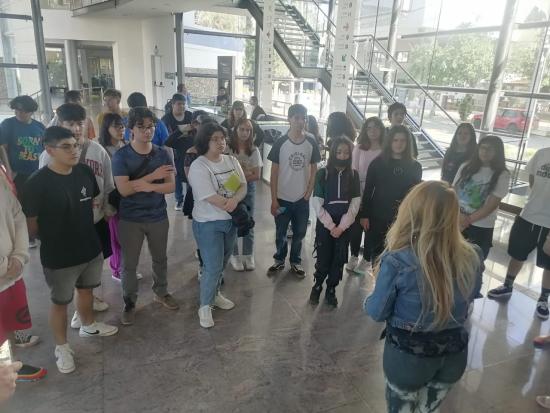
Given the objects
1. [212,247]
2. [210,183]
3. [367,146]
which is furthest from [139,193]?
[367,146]

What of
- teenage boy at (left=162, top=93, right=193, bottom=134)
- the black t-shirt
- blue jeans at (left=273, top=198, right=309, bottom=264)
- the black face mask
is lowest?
blue jeans at (left=273, top=198, right=309, bottom=264)

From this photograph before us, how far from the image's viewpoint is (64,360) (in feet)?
7.91

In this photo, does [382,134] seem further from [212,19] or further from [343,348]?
[212,19]

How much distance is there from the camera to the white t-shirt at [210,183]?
2658mm

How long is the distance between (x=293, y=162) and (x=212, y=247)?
112cm

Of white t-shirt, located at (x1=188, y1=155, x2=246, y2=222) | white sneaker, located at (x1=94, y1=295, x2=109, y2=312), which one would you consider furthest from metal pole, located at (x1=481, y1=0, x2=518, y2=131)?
white sneaker, located at (x1=94, y1=295, x2=109, y2=312)

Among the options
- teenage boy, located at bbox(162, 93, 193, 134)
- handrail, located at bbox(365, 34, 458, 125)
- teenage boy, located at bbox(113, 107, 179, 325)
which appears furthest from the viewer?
handrail, located at bbox(365, 34, 458, 125)

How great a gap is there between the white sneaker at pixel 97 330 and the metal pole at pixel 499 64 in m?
7.04

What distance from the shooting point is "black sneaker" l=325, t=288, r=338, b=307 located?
325cm

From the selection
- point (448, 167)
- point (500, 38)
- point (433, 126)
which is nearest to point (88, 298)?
point (448, 167)

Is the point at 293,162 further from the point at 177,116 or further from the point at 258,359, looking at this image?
the point at 177,116

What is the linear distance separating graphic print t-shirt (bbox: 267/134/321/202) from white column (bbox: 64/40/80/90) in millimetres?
17262

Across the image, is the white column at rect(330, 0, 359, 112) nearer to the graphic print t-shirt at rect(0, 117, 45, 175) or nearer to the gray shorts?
the graphic print t-shirt at rect(0, 117, 45, 175)

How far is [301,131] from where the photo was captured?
11.3 ft
